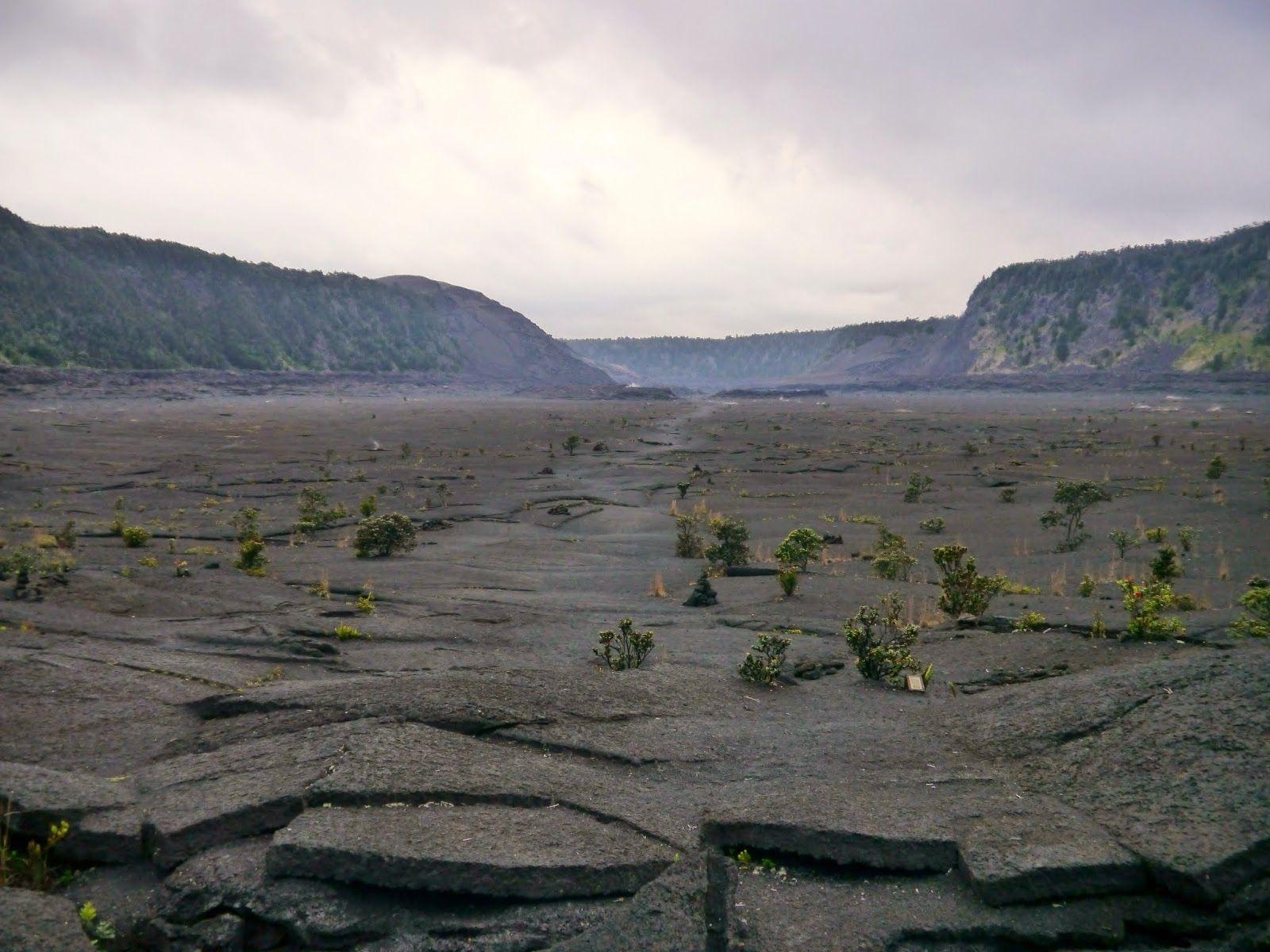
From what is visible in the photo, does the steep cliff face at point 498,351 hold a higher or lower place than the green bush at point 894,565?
A: higher

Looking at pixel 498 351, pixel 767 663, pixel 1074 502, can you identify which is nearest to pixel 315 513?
pixel 767 663

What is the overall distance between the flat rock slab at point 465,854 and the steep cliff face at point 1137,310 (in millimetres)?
136579

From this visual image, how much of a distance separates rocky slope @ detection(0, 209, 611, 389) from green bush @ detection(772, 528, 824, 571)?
100371mm

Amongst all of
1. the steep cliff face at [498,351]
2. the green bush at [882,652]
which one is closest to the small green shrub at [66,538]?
the green bush at [882,652]

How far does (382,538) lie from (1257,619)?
640 inches

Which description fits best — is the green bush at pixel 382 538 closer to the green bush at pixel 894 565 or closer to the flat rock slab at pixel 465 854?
the green bush at pixel 894 565

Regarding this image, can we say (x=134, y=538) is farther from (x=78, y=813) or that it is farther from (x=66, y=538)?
(x=78, y=813)

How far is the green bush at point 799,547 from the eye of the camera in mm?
16391

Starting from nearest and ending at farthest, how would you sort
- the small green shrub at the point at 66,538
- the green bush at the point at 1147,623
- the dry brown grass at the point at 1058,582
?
the green bush at the point at 1147,623 → the dry brown grass at the point at 1058,582 → the small green shrub at the point at 66,538

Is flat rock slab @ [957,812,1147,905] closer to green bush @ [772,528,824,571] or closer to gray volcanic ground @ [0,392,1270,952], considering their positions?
gray volcanic ground @ [0,392,1270,952]

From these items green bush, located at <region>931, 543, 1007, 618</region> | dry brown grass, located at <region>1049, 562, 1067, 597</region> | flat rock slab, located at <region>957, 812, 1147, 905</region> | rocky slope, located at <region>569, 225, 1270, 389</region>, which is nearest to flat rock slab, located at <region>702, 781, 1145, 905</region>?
flat rock slab, located at <region>957, 812, 1147, 905</region>

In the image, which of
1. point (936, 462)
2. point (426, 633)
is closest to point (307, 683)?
point (426, 633)

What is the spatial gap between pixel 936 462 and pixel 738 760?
36.7 m

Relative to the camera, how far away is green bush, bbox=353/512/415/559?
749 inches
